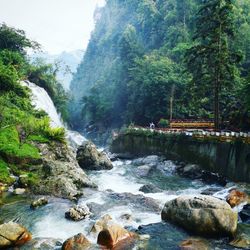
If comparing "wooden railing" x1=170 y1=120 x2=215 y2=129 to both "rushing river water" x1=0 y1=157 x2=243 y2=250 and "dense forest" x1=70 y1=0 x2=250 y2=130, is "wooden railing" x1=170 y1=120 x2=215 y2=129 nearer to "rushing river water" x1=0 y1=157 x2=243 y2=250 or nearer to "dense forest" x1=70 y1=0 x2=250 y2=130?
"dense forest" x1=70 y1=0 x2=250 y2=130

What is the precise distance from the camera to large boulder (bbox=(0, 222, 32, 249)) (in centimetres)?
1097

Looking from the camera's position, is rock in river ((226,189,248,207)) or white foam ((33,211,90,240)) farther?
rock in river ((226,189,248,207))

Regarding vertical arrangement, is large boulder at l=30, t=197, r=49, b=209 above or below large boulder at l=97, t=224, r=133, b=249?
below

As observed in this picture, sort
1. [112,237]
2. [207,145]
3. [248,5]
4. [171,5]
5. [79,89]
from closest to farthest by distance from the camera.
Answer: [112,237] → [207,145] → [248,5] → [171,5] → [79,89]

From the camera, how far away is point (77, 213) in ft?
45.8

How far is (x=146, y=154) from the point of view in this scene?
38094 millimetres

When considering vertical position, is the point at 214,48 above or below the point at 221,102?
above

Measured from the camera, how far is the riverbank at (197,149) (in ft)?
69.8

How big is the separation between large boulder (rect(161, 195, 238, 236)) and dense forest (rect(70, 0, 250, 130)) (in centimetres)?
1221

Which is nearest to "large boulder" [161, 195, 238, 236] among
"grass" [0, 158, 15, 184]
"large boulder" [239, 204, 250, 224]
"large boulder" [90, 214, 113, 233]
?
"large boulder" [239, 204, 250, 224]

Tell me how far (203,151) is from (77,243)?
18011 mm

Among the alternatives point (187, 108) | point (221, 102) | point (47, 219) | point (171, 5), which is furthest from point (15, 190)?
point (171, 5)

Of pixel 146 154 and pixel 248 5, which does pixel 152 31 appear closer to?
pixel 248 5

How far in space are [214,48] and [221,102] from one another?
10.8 meters
